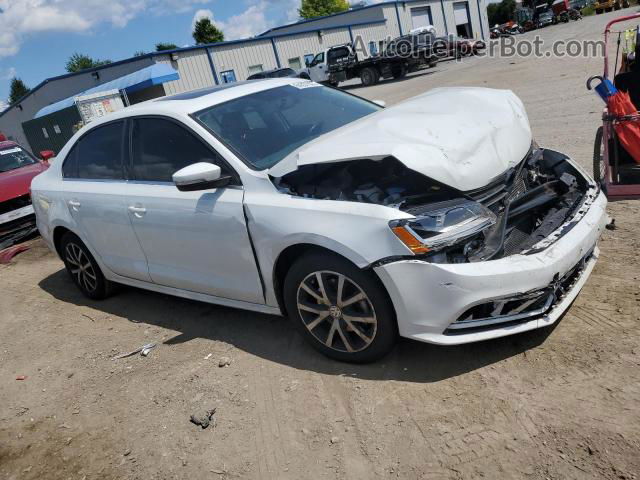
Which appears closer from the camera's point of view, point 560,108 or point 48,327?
point 48,327

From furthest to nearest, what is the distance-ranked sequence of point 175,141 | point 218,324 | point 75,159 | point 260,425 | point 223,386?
1. point 75,159
2. point 218,324
3. point 175,141
4. point 223,386
5. point 260,425

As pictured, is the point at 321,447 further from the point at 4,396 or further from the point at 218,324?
the point at 4,396

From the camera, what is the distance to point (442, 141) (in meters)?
3.06

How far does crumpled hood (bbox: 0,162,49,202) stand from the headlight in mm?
7980

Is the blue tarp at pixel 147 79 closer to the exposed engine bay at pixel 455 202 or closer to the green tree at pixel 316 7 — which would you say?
the exposed engine bay at pixel 455 202

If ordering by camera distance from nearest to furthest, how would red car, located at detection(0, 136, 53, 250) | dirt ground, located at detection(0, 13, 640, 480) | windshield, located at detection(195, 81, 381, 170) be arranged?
dirt ground, located at detection(0, 13, 640, 480) → windshield, located at detection(195, 81, 381, 170) → red car, located at detection(0, 136, 53, 250)

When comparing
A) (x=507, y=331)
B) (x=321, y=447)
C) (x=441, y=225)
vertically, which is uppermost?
(x=441, y=225)

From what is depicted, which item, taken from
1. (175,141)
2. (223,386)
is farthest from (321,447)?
(175,141)

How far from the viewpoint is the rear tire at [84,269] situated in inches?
198

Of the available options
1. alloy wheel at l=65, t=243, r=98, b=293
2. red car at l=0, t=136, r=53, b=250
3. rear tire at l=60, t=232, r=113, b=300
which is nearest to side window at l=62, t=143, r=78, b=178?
rear tire at l=60, t=232, r=113, b=300

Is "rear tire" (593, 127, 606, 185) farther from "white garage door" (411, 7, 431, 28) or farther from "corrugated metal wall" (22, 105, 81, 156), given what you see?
"white garage door" (411, 7, 431, 28)

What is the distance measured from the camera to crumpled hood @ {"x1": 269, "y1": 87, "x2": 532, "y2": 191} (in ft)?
9.53

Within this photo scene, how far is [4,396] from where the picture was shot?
13.2 feet

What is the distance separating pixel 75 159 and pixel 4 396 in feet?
7.05
